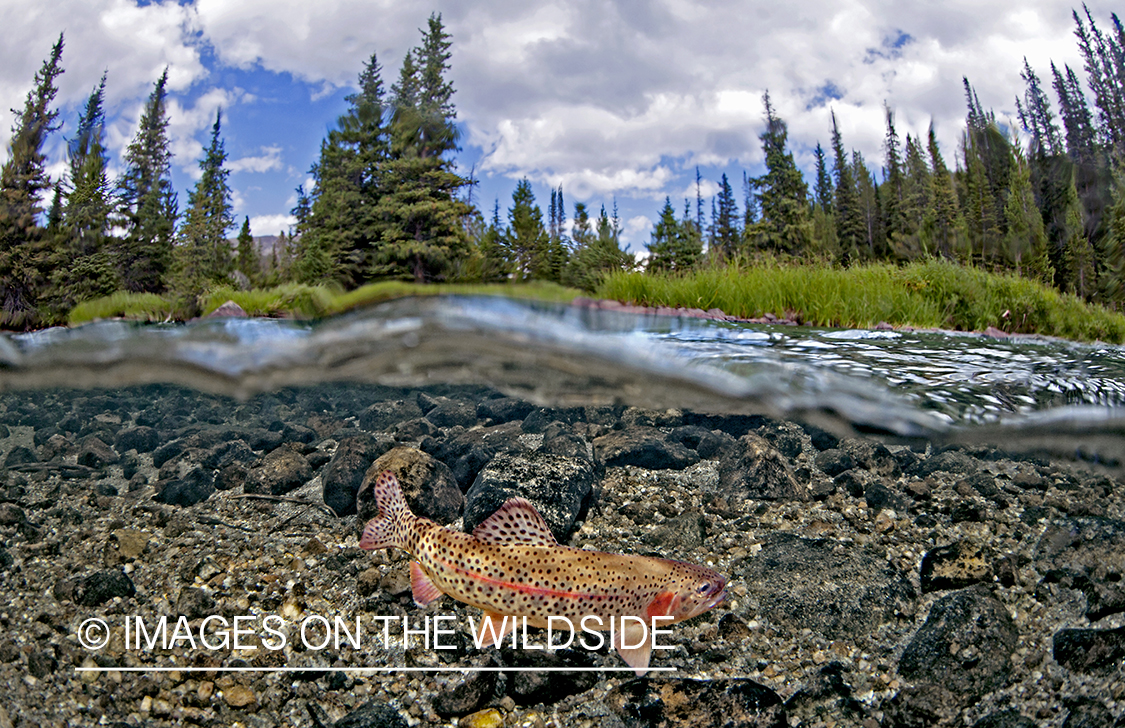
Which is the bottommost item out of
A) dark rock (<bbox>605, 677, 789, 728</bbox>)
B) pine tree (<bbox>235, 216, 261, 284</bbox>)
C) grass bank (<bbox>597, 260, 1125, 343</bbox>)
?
dark rock (<bbox>605, 677, 789, 728</bbox>)

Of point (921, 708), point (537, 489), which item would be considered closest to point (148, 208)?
point (537, 489)

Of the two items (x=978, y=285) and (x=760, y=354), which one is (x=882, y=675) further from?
(x=978, y=285)

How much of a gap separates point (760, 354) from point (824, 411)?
113cm

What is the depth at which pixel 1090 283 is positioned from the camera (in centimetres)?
770

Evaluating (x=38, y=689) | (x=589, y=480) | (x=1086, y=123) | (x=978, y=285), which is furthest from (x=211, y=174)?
(x=1086, y=123)

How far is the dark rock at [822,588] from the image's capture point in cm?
343

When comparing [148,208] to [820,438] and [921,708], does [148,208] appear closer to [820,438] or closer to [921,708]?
[921,708]

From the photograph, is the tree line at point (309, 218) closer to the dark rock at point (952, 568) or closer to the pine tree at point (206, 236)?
the pine tree at point (206, 236)

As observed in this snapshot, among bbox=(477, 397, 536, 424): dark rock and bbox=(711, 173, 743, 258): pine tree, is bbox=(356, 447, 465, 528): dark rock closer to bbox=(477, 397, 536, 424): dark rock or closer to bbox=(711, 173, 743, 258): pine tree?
bbox=(477, 397, 536, 424): dark rock

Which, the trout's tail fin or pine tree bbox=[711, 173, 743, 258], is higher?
pine tree bbox=[711, 173, 743, 258]

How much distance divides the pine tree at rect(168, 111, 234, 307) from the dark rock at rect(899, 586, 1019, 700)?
581 cm

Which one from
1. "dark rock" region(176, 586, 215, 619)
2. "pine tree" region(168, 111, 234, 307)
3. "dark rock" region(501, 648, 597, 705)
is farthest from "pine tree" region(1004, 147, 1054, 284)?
"dark rock" region(176, 586, 215, 619)

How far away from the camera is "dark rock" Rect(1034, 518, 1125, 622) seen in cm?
411

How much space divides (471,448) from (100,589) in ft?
8.78
